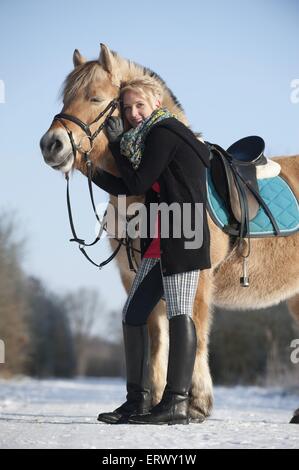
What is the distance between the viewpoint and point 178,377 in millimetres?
4398

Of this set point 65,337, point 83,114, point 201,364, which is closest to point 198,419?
point 201,364

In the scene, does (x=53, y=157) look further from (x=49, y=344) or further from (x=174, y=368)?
(x=49, y=344)

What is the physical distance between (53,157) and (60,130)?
197 mm

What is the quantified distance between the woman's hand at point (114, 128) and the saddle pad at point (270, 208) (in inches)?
33.1

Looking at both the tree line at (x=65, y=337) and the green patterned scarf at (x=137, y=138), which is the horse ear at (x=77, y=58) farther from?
the tree line at (x=65, y=337)

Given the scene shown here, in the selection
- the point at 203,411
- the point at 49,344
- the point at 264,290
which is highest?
the point at 264,290

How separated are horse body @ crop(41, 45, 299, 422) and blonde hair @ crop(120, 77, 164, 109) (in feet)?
0.32

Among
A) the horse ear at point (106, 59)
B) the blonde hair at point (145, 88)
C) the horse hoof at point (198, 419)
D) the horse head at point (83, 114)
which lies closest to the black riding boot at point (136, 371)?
the horse hoof at point (198, 419)

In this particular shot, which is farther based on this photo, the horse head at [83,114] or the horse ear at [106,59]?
the horse ear at [106,59]

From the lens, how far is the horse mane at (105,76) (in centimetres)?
500

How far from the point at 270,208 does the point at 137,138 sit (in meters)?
1.62

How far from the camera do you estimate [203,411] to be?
4.87 m
